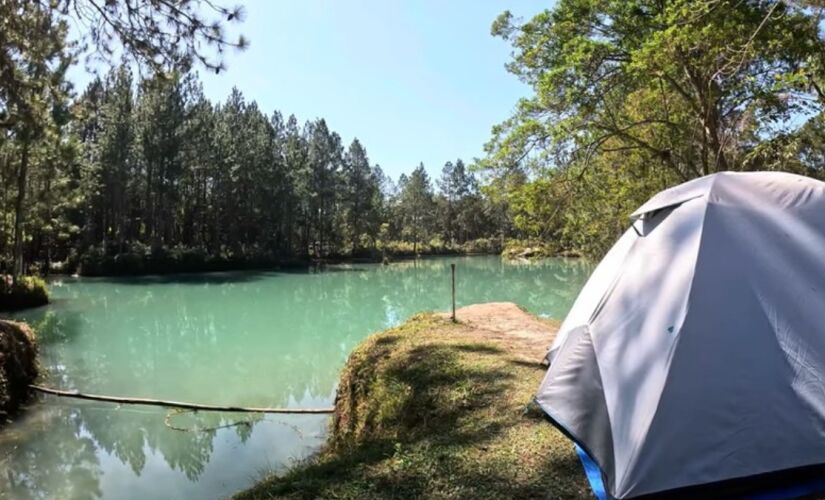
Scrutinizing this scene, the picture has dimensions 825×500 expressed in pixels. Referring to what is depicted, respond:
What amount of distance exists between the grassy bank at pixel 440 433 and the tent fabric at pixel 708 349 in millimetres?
343

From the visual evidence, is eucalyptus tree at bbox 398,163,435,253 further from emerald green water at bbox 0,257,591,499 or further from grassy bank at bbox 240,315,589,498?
grassy bank at bbox 240,315,589,498

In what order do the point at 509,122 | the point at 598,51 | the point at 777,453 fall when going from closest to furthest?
the point at 777,453 → the point at 598,51 → the point at 509,122

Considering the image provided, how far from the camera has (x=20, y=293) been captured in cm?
2023

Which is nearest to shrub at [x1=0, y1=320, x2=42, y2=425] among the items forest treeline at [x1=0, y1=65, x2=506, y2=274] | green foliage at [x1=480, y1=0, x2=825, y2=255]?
green foliage at [x1=480, y1=0, x2=825, y2=255]

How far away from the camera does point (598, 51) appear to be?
8094mm

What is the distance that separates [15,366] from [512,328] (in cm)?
810

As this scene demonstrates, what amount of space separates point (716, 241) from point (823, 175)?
1158cm

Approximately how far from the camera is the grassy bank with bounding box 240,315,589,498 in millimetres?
3186

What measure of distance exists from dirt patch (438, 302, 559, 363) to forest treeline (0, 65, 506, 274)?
16.3m

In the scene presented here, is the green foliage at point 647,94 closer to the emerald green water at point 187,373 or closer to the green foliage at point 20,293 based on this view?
the emerald green water at point 187,373

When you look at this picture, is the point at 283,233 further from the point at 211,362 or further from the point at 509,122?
the point at 509,122

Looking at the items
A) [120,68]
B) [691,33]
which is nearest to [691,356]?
[691,33]

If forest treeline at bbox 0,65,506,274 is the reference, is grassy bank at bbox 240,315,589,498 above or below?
below

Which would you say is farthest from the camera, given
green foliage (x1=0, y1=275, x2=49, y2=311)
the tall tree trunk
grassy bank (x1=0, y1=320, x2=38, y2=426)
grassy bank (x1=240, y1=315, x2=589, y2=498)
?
the tall tree trunk
